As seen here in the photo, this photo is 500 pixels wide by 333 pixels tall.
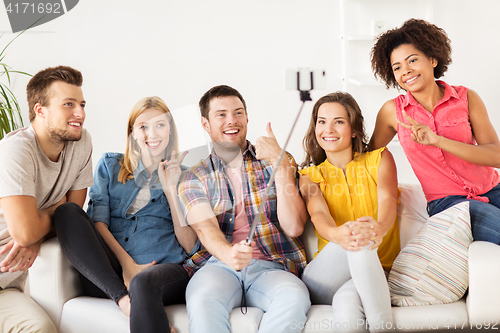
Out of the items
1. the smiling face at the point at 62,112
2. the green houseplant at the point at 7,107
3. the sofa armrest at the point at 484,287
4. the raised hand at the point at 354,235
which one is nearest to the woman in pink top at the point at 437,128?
the sofa armrest at the point at 484,287

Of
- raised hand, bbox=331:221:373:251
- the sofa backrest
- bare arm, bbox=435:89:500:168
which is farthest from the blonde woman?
bare arm, bbox=435:89:500:168

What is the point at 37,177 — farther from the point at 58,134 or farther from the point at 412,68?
the point at 412,68

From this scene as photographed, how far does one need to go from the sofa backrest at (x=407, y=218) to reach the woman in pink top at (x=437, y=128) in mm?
40

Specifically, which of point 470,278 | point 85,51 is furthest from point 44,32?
point 470,278

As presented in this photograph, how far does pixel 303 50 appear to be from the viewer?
7.43ft

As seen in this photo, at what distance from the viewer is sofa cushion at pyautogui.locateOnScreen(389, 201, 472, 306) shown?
1174 millimetres

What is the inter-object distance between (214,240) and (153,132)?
0.41 metres

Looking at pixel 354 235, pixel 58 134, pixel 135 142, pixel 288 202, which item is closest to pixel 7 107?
pixel 58 134

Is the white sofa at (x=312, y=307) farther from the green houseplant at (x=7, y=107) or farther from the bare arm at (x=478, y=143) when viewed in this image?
the green houseplant at (x=7, y=107)

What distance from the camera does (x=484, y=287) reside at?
112 cm

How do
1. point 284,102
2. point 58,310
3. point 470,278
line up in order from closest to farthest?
point 470,278
point 58,310
point 284,102

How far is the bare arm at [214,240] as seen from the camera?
45.4 inches

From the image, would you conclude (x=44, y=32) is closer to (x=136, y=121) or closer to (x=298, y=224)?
(x=136, y=121)

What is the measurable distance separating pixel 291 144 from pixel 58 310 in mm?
1322
